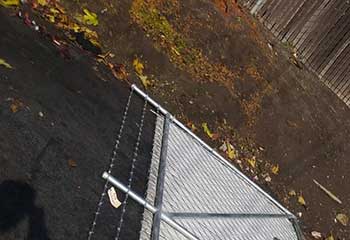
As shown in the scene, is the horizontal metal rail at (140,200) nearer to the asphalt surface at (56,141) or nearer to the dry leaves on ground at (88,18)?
the asphalt surface at (56,141)

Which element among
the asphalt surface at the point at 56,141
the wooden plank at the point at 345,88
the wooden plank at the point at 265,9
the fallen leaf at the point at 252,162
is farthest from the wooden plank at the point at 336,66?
the asphalt surface at the point at 56,141

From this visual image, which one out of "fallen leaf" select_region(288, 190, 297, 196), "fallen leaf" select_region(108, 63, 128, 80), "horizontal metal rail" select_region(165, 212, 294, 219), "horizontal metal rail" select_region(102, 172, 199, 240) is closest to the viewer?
"horizontal metal rail" select_region(102, 172, 199, 240)

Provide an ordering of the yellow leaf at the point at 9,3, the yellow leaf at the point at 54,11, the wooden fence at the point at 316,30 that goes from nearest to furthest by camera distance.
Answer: the yellow leaf at the point at 9,3 → the yellow leaf at the point at 54,11 → the wooden fence at the point at 316,30

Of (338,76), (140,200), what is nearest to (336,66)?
(338,76)

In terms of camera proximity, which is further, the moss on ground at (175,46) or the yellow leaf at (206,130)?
the moss on ground at (175,46)

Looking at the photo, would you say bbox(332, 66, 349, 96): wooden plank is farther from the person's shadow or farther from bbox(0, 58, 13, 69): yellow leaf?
the person's shadow

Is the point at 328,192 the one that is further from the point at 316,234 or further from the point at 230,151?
the point at 230,151

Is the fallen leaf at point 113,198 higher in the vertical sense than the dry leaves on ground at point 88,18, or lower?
lower

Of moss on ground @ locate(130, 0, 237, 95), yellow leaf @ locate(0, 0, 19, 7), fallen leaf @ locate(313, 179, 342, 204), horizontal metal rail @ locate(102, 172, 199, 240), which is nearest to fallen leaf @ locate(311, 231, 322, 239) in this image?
fallen leaf @ locate(313, 179, 342, 204)
